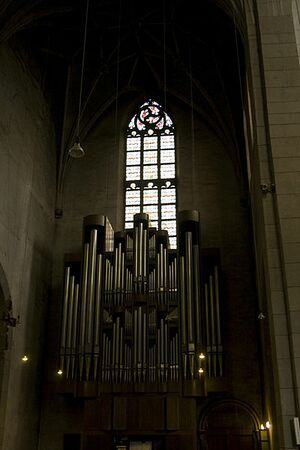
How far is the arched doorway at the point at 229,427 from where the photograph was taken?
Result: 644 inches

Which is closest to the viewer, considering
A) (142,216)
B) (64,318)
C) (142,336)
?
(142,336)

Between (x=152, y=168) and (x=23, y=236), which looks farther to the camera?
(x=152, y=168)

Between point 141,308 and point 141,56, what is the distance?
9506mm

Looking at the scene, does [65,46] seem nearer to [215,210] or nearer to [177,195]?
[177,195]

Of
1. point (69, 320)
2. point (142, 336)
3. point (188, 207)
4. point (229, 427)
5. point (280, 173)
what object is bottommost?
point (229, 427)

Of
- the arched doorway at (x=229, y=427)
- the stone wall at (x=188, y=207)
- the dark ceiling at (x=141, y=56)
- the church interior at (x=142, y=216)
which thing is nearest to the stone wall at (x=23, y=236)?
the church interior at (x=142, y=216)

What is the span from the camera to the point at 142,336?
16234 millimetres

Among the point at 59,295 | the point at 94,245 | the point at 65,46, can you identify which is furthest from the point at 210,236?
the point at 65,46

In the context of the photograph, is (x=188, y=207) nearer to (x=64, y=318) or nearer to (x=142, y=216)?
(x=142, y=216)

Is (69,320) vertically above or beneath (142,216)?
beneath

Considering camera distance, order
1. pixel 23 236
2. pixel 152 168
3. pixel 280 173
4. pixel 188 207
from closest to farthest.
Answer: pixel 280 173, pixel 23 236, pixel 188 207, pixel 152 168

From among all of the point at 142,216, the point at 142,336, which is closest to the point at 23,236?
the point at 142,216

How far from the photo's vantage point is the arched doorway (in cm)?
1636

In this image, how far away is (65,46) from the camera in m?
19.9
